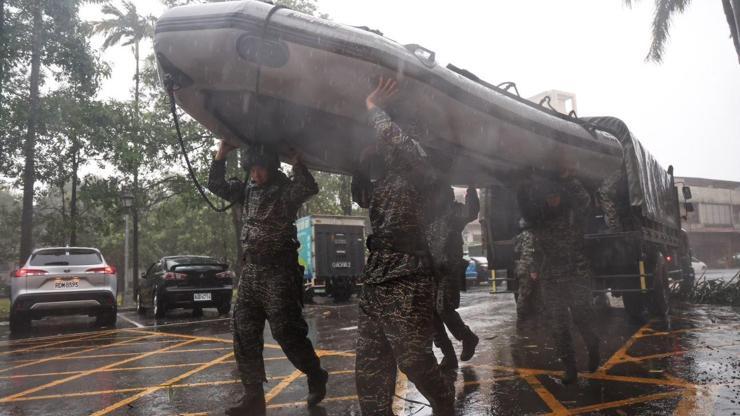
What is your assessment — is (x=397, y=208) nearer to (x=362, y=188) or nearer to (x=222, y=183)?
(x=362, y=188)

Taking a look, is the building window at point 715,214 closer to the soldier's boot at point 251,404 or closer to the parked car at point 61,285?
the parked car at point 61,285

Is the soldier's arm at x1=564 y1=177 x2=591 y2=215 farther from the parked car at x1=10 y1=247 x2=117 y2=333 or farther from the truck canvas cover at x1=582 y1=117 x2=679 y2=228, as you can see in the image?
the parked car at x1=10 y1=247 x2=117 y2=333

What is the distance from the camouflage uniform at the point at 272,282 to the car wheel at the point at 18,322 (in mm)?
7425

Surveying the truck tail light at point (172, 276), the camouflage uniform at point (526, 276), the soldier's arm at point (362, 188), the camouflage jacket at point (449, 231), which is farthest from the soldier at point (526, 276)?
the truck tail light at point (172, 276)

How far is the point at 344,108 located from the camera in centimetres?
343

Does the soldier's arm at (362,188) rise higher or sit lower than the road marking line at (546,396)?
higher

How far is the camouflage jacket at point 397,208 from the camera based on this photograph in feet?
8.30

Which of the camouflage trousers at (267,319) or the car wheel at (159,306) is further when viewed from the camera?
the car wheel at (159,306)

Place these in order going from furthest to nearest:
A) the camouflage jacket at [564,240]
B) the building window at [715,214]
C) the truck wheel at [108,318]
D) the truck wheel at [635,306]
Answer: the building window at [715,214], the truck wheel at [108,318], the truck wheel at [635,306], the camouflage jacket at [564,240]

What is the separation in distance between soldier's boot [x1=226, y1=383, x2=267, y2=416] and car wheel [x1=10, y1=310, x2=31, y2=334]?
748cm

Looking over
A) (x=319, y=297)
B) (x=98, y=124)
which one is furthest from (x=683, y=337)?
(x=98, y=124)

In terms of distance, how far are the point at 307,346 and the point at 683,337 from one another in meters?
5.05

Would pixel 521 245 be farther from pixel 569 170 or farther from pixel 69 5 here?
pixel 69 5

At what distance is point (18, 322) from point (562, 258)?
30.7 feet
